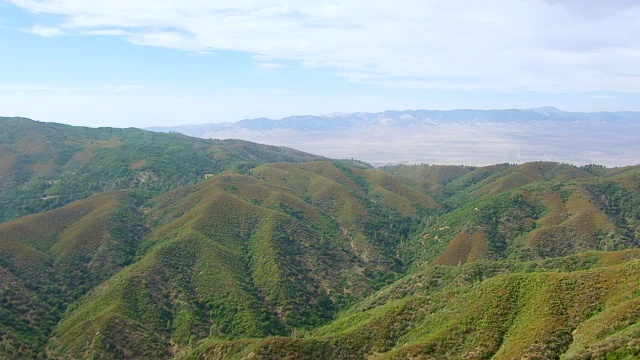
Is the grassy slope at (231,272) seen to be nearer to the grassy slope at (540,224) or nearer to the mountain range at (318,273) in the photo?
the mountain range at (318,273)

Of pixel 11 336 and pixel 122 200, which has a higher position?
pixel 122 200

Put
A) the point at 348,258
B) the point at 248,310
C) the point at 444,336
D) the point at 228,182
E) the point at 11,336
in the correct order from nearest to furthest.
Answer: the point at 444,336 → the point at 11,336 → the point at 248,310 → the point at 348,258 → the point at 228,182

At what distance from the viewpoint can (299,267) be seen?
373 ft

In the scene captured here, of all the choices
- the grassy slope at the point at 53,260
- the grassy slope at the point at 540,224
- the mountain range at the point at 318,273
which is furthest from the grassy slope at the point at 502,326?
the grassy slope at the point at 540,224

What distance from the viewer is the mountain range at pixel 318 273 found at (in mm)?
59591

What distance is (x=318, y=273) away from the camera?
113625 mm

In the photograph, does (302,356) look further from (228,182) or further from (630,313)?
(228,182)

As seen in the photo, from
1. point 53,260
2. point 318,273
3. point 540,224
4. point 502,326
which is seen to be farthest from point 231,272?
point 540,224

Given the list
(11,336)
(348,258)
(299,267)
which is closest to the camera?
(11,336)

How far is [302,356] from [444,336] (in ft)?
60.5

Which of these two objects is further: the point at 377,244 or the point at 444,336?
the point at 377,244

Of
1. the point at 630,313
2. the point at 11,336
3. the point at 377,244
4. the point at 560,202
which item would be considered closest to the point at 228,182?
the point at 377,244

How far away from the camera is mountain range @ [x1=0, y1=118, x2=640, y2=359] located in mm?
59591

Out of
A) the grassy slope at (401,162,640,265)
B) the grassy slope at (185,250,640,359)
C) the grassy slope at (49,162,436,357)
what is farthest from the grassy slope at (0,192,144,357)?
the grassy slope at (401,162,640,265)
